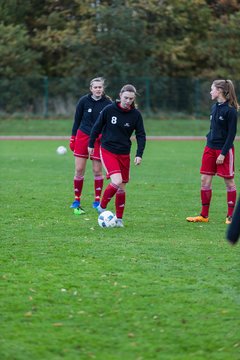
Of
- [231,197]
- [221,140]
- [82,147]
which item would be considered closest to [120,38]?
[82,147]

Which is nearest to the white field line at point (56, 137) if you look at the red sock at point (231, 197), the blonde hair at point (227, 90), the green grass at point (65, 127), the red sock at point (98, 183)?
the green grass at point (65, 127)

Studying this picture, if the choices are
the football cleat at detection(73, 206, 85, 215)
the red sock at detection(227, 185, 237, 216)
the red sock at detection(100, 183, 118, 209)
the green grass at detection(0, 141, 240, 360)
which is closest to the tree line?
the green grass at detection(0, 141, 240, 360)

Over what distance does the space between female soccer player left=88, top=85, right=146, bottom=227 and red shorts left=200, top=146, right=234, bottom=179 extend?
0.97 metres

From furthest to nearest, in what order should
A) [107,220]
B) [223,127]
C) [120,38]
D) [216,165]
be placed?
[120,38], [216,165], [223,127], [107,220]

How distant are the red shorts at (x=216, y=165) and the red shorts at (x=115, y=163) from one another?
1129 millimetres

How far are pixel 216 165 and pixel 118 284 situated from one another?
14.1ft

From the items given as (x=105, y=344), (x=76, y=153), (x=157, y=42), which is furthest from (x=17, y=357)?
(x=157, y=42)

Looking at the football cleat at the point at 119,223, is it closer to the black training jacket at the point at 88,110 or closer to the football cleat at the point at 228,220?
the football cleat at the point at 228,220

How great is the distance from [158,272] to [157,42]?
38.7 m

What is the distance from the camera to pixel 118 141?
1105cm

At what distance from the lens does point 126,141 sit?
437 inches

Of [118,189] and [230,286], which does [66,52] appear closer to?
[118,189]

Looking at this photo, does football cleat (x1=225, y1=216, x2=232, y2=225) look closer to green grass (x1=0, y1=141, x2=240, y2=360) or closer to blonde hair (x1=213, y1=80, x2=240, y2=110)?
green grass (x1=0, y1=141, x2=240, y2=360)

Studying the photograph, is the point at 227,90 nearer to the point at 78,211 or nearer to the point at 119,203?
the point at 119,203
